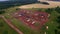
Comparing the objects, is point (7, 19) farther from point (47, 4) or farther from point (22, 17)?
point (47, 4)

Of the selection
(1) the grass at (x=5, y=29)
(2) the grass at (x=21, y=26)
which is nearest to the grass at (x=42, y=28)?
(2) the grass at (x=21, y=26)

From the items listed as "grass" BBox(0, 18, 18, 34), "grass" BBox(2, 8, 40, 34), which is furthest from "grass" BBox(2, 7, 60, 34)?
"grass" BBox(0, 18, 18, 34)

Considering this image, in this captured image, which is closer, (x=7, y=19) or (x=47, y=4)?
(x=7, y=19)

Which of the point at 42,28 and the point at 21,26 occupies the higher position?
the point at 21,26

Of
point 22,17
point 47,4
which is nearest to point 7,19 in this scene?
point 22,17

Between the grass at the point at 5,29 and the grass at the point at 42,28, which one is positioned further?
the grass at the point at 42,28

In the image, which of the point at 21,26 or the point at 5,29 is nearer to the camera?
the point at 5,29

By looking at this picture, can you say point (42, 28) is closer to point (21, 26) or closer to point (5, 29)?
point (21, 26)

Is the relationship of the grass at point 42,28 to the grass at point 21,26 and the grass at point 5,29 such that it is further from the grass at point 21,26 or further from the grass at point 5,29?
the grass at point 5,29

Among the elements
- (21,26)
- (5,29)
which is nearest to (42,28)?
(21,26)

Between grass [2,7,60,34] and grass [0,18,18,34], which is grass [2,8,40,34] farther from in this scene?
grass [0,18,18,34]

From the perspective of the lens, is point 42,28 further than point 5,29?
Yes
